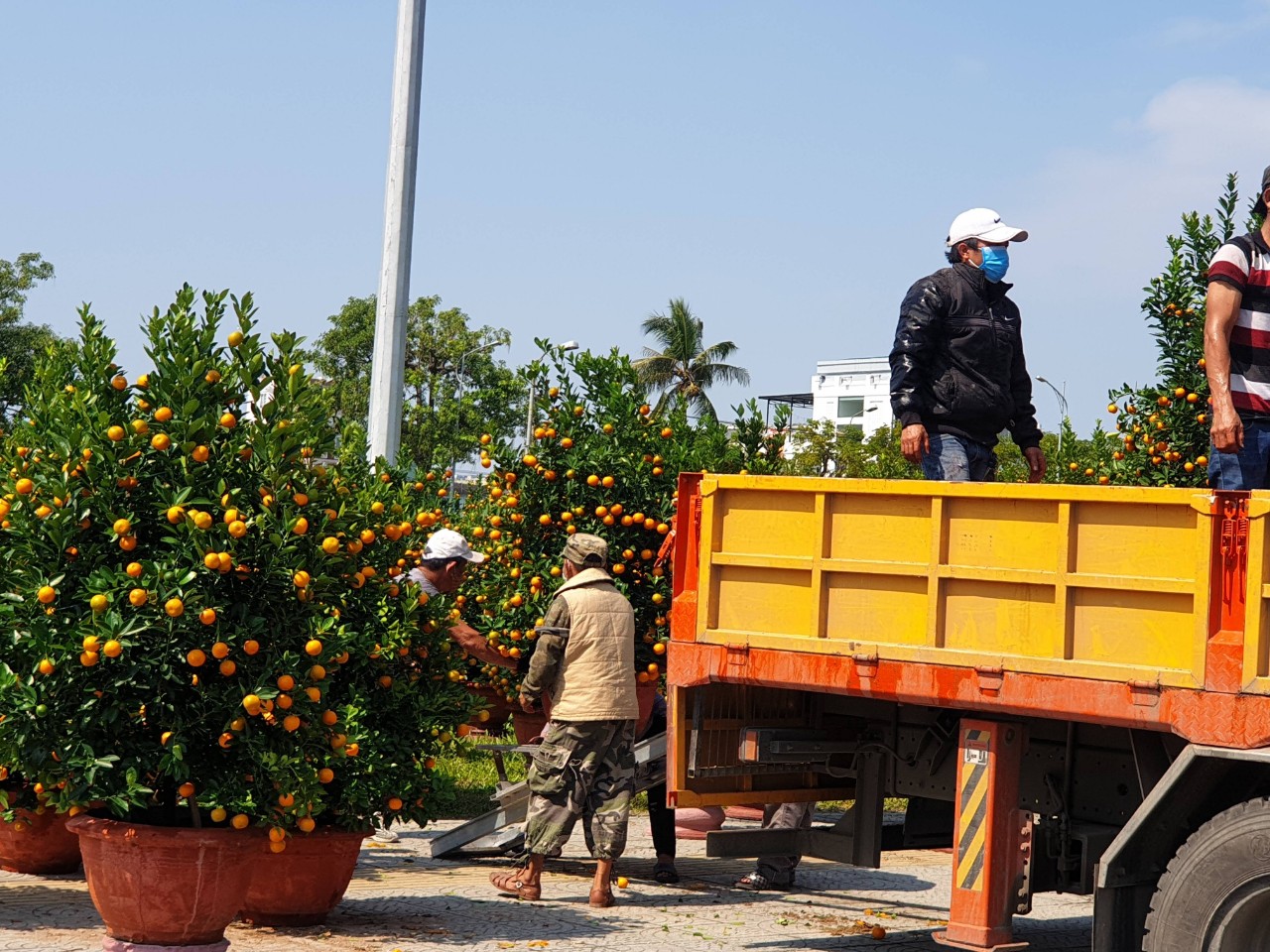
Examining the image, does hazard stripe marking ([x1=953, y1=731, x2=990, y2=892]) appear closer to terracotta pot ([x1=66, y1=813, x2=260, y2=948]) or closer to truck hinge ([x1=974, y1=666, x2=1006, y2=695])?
truck hinge ([x1=974, y1=666, x2=1006, y2=695])

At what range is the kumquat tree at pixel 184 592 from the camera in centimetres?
630

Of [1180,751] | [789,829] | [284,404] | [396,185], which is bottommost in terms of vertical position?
[789,829]

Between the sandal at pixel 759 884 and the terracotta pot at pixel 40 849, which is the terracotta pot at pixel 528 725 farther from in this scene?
the terracotta pot at pixel 40 849

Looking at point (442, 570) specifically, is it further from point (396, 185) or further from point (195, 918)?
point (396, 185)

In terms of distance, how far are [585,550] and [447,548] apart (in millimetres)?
834

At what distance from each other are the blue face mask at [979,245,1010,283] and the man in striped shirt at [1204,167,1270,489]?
1073 mm

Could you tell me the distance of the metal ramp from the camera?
343 inches

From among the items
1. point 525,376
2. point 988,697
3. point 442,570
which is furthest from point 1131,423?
A: point 988,697

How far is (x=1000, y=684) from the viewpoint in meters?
5.65

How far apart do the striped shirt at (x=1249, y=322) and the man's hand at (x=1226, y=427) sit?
145mm

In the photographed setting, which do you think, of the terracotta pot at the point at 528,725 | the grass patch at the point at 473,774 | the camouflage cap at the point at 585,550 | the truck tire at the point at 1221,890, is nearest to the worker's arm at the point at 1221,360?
the truck tire at the point at 1221,890

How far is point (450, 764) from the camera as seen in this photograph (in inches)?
495

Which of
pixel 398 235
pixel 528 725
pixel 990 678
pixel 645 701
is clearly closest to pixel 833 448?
pixel 398 235

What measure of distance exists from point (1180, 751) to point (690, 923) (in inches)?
123
